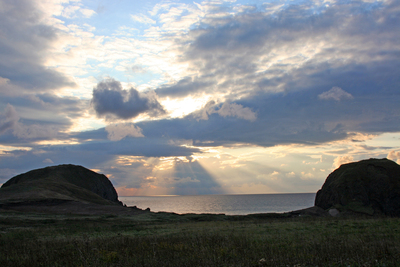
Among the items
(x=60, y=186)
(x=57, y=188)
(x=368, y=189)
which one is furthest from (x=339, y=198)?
(x=60, y=186)

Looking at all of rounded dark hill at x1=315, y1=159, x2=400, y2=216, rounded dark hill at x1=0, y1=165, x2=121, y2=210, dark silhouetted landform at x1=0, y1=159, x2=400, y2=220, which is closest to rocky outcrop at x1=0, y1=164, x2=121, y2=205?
rounded dark hill at x1=0, y1=165, x2=121, y2=210

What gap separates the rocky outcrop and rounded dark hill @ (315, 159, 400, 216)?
70133 millimetres

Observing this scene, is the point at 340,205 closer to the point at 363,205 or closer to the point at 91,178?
the point at 363,205

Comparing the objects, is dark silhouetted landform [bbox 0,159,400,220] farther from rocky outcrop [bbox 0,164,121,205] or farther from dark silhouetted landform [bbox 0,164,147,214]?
rocky outcrop [bbox 0,164,121,205]

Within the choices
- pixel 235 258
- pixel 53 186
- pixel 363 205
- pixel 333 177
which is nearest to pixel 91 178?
pixel 53 186

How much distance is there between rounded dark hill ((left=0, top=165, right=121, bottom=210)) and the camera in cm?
7169

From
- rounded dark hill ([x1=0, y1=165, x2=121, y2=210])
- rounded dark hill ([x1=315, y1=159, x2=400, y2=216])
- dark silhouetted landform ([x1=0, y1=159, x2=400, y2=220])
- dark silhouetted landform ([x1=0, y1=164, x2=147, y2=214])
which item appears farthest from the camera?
rounded dark hill ([x1=0, y1=165, x2=121, y2=210])

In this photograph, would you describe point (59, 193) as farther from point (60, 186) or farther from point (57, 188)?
point (60, 186)

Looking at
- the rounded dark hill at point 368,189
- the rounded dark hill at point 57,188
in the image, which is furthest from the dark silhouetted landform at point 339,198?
the rounded dark hill at point 57,188

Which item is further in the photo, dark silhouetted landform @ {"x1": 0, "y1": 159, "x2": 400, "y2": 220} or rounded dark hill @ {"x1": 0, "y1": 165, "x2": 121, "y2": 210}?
rounded dark hill @ {"x1": 0, "y1": 165, "x2": 121, "y2": 210}

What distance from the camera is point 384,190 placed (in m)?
63.9

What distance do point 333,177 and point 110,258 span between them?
263 ft

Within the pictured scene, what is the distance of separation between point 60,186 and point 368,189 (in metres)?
92.6

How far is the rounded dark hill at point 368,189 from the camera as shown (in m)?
62.2
